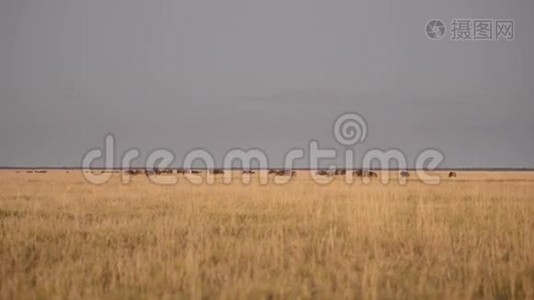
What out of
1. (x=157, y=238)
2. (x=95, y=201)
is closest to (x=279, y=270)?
(x=157, y=238)

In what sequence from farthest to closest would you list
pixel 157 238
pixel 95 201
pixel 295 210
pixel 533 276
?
pixel 95 201 < pixel 295 210 < pixel 157 238 < pixel 533 276

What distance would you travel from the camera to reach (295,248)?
9086mm

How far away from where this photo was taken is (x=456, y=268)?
7652 mm

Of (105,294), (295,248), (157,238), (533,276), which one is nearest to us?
(105,294)

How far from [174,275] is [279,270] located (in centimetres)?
138

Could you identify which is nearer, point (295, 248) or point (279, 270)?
point (279, 270)

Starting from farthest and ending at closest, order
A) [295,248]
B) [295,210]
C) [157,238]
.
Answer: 1. [295,210]
2. [157,238]
3. [295,248]

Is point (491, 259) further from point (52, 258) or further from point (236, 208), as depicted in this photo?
point (236, 208)

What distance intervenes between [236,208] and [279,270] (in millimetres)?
9133

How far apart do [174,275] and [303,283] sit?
1508mm

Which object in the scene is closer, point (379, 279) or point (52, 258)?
point (379, 279)

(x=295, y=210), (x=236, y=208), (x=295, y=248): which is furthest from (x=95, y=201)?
(x=295, y=248)

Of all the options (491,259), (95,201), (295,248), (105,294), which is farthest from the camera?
(95,201)

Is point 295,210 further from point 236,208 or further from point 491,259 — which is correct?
→ point 491,259
